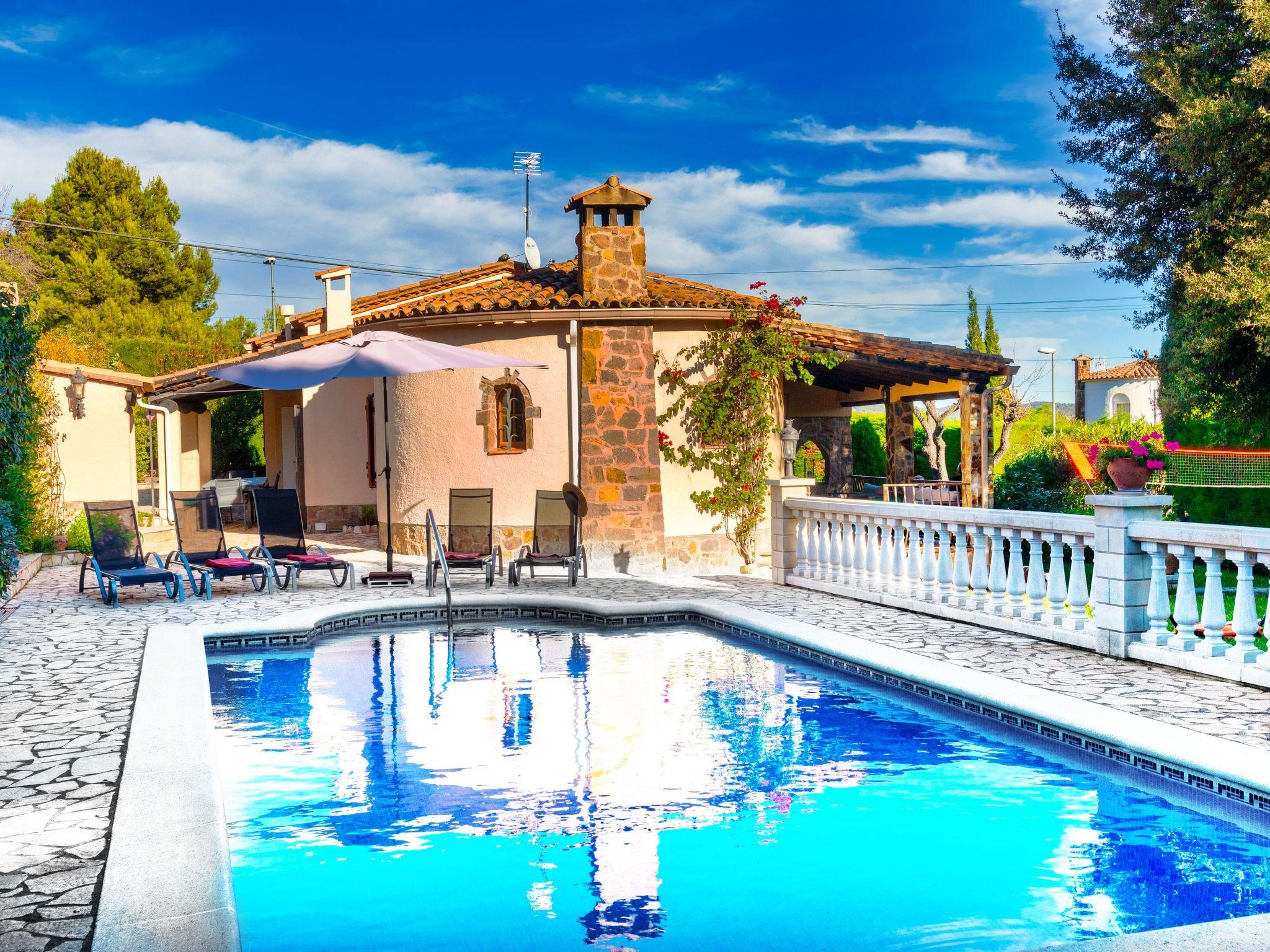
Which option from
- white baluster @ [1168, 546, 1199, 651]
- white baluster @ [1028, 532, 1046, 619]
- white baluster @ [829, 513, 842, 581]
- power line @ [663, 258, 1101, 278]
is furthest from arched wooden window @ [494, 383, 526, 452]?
power line @ [663, 258, 1101, 278]

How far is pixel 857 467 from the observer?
29.7 m

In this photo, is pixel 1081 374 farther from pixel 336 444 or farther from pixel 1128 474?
pixel 1128 474

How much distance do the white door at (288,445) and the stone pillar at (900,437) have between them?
12.2 m

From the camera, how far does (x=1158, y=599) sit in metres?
7.43

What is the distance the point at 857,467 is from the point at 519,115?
18.8m

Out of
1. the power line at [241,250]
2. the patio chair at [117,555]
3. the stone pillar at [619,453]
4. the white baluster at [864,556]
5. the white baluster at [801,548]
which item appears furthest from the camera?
the power line at [241,250]

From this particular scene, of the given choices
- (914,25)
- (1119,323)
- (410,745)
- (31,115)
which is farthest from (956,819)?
(31,115)

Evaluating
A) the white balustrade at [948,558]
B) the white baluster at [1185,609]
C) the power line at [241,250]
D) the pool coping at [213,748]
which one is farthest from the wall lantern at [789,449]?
the power line at [241,250]

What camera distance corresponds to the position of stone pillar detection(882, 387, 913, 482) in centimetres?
2108

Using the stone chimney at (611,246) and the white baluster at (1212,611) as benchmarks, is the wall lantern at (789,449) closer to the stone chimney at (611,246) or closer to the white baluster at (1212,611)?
the stone chimney at (611,246)

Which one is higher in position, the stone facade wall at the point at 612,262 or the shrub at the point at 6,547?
the stone facade wall at the point at 612,262

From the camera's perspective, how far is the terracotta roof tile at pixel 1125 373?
60250 mm

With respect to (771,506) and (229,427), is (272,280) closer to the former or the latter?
(229,427)

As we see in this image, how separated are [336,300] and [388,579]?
9825 millimetres
